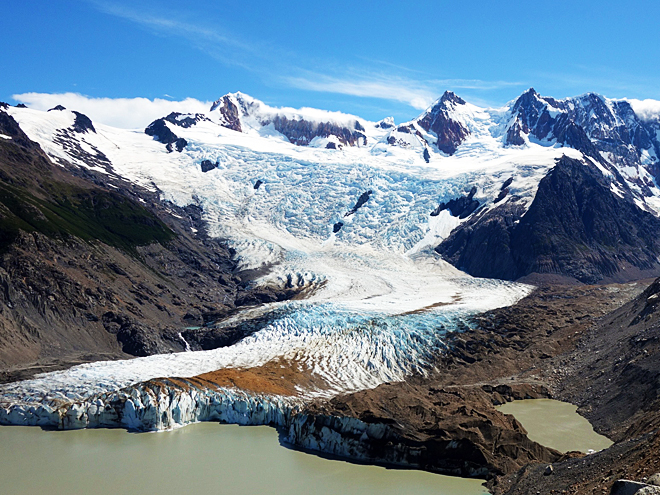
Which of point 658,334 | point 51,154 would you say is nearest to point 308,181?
point 51,154

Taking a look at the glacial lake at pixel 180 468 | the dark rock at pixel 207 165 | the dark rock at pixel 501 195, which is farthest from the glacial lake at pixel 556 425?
the dark rock at pixel 207 165

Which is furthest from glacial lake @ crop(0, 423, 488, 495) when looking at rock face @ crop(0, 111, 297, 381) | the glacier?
rock face @ crop(0, 111, 297, 381)

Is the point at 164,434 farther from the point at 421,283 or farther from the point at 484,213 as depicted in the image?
the point at 484,213

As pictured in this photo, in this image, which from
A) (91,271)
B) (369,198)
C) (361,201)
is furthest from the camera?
(361,201)

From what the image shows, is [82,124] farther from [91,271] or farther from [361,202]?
[91,271]

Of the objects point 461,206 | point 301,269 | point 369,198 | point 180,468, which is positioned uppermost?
point 369,198

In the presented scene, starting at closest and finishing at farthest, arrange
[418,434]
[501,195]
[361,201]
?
[418,434]
[501,195]
[361,201]

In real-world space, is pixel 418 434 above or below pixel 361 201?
below

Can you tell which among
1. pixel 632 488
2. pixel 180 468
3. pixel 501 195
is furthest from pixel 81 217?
pixel 632 488
